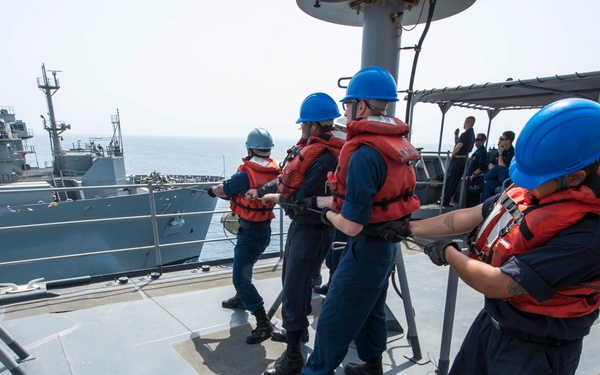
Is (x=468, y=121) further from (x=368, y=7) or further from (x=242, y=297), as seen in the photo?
(x=242, y=297)

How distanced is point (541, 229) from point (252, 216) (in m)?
2.29

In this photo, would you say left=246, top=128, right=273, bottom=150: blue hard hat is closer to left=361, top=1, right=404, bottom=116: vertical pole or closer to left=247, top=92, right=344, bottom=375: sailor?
left=247, top=92, right=344, bottom=375: sailor

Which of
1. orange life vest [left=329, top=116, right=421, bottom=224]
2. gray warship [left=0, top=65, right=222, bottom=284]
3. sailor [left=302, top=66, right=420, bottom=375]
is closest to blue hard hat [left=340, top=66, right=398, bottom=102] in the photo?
sailor [left=302, top=66, right=420, bottom=375]

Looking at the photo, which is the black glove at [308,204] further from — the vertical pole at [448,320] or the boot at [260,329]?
the boot at [260,329]

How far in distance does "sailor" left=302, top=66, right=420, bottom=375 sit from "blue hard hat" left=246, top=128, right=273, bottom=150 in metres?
1.13

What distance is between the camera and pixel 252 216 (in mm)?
3049

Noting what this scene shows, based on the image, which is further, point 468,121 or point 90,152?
point 90,152

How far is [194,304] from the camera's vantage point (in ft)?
11.6

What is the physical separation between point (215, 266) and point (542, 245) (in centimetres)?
415

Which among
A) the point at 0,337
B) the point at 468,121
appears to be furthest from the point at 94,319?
the point at 468,121

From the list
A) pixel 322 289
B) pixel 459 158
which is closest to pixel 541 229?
pixel 322 289

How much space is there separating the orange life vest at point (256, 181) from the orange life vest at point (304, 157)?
53 cm

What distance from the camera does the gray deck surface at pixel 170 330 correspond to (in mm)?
2570

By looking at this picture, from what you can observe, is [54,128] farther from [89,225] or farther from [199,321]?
[199,321]
